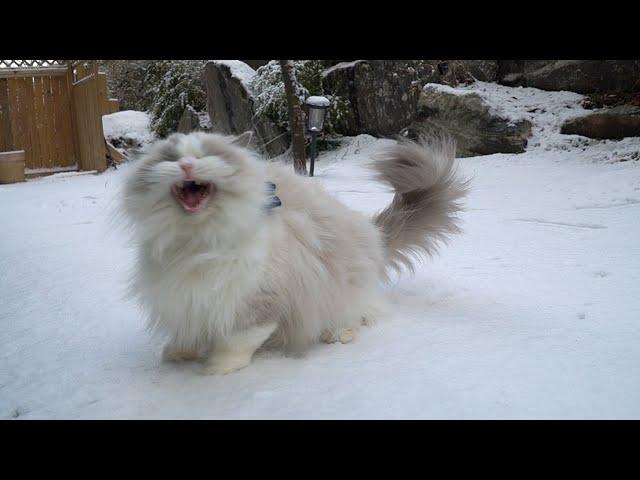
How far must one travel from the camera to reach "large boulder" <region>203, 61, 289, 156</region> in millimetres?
8180

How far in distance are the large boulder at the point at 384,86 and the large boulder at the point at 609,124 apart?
199 cm

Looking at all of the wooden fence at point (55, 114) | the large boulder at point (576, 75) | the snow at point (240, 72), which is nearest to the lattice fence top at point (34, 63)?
the wooden fence at point (55, 114)

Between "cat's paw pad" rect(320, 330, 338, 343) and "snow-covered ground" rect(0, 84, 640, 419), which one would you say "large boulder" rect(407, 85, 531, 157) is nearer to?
"snow-covered ground" rect(0, 84, 640, 419)

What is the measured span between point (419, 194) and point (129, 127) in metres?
8.90

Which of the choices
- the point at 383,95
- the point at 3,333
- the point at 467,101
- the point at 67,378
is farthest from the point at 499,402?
the point at 383,95

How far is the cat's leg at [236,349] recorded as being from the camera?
1.75m

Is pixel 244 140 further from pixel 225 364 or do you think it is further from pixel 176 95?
pixel 176 95

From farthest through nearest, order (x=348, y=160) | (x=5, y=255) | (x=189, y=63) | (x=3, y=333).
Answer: (x=189, y=63) < (x=348, y=160) < (x=5, y=255) < (x=3, y=333)

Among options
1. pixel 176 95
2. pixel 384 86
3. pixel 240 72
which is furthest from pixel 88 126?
pixel 384 86

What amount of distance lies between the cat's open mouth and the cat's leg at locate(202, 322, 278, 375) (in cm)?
48

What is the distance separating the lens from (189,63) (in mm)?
9875

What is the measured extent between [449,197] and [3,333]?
2.14m

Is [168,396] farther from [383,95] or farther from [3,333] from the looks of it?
[383,95]

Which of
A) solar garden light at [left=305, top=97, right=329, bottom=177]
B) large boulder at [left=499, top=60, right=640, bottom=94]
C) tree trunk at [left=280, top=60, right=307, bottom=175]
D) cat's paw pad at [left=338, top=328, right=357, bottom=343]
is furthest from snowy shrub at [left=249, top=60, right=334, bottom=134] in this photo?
cat's paw pad at [left=338, top=328, right=357, bottom=343]
